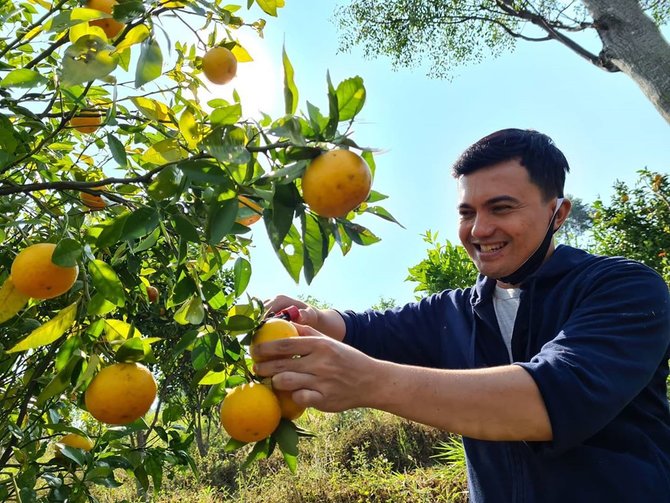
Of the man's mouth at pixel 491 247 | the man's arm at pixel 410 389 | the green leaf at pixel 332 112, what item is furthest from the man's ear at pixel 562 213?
the green leaf at pixel 332 112

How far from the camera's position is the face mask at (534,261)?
1.49 m

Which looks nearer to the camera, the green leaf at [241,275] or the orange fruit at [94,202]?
the green leaf at [241,275]

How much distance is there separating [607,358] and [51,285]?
3.24ft

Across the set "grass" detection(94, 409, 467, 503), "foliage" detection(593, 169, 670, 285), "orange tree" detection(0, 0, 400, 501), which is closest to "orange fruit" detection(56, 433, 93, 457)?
"orange tree" detection(0, 0, 400, 501)

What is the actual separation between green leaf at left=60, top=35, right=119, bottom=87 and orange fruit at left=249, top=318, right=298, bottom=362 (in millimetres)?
451

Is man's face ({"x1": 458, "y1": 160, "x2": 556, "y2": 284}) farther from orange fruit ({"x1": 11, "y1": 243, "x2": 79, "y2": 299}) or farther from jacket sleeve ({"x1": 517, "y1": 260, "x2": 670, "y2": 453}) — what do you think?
orange fruit ({"x1": 11, "y1": 243, "x2": 79, "y2": 299})

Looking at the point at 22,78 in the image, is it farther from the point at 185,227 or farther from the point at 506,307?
the point at 506,307

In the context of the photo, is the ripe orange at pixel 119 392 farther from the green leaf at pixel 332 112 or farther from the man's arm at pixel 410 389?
the green leaf at pixel 332 112

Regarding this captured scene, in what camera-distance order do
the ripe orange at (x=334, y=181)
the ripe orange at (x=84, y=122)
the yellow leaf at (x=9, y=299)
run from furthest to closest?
the ripe orange at (x=84, y=122) → the yellow leaf at (x=9, y=299) → the ripe orange at (x=334, y=181)

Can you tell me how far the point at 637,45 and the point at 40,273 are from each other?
580cm

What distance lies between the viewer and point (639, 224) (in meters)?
5.66

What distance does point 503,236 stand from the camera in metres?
1.47

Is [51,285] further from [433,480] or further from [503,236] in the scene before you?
[433,480]

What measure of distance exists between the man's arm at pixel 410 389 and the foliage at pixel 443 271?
3.72 meters
